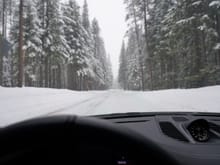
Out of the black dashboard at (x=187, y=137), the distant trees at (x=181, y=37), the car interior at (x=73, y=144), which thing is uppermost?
the distant trees at (x=181, y=37)

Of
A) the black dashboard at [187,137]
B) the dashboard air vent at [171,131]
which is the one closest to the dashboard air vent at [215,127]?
the black dashboard at [187,137]

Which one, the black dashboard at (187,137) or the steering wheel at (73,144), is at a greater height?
the steering wheel at (73,144)

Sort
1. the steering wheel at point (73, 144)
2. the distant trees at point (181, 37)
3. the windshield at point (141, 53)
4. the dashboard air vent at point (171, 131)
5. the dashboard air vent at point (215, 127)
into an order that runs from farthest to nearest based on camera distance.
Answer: the distant trees at point (181, 37) < the windshield at point (141, 53) < the dashboard air vent at point (215, 127) < the dashboard air vent at point (171, 131) < the steering wheel at point (73, 144)

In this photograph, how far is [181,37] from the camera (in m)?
22.3

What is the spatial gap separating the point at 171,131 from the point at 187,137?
0.21m

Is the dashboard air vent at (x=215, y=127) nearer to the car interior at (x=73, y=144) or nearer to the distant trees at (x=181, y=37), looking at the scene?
the car interior at (x=73, y=144)

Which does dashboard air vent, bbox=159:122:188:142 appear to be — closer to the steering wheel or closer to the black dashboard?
the black dashboard

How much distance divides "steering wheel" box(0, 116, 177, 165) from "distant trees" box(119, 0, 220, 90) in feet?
53.2

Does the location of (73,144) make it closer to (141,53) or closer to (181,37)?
(181,37)

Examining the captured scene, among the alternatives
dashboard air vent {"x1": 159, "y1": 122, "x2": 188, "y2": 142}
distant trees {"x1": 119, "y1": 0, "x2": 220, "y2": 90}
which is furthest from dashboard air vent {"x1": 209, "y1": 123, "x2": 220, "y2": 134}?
distant trees {"x1": 119, "y1": 0, "x2": 220, "y2": 90}

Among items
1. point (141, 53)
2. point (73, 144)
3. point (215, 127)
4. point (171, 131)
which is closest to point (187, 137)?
point (171, 131)

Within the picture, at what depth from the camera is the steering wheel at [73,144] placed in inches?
29.5

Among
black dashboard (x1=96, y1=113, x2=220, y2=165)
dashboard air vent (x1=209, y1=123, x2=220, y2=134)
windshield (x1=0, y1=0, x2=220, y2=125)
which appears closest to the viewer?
black dashboard (x1=96, y1=113, x2=220, y2=165)

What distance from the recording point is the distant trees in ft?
A: 61.2
